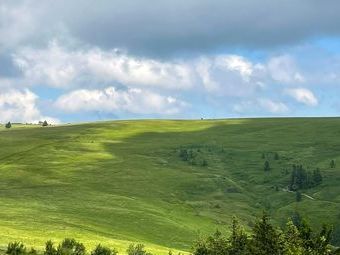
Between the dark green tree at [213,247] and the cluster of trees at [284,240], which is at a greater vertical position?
the cluster of trees at [284,240]

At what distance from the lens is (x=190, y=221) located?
180 m

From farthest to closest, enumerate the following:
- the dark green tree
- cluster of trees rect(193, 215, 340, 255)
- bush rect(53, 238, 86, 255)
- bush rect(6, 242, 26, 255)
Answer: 1. bush rect(53, 238, 86, 255)
2. bush rect(6, 242, 26, 255)
3. the dark green tree
4. cluster of trees rect(193, 215, 340, 255)

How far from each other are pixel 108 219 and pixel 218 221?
114 ft

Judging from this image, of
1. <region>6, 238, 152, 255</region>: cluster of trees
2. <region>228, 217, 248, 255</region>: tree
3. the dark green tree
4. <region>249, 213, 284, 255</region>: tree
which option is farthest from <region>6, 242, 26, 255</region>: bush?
<region>249, 213, 284, 255</region>: tree

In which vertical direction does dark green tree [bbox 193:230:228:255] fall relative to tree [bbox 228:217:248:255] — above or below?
below

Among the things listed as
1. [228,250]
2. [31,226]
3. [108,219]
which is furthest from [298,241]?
[108,219]

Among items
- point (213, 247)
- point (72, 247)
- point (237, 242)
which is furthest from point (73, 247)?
point (237, 242)

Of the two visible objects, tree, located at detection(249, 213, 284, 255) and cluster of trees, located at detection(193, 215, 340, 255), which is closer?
cluster of trees, located at detection(193, 215, 340, 255)

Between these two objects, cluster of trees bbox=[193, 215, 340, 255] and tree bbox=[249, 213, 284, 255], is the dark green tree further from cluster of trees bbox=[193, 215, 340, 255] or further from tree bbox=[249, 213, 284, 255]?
tree bbox=[249, 213, 284, 255]

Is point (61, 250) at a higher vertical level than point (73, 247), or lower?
higher

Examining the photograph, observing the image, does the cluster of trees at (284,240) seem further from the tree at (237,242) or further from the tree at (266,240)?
the tree at (237,242)

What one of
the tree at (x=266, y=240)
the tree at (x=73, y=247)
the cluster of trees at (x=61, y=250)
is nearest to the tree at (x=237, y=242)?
the tree at (x=266, y=240)

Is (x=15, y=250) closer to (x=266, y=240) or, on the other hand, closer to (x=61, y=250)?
(x=61, y=250)

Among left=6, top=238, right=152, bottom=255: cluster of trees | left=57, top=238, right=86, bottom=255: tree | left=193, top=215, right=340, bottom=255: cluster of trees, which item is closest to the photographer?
left=193, top=215, right=340, bottom=255: cluster of trees
